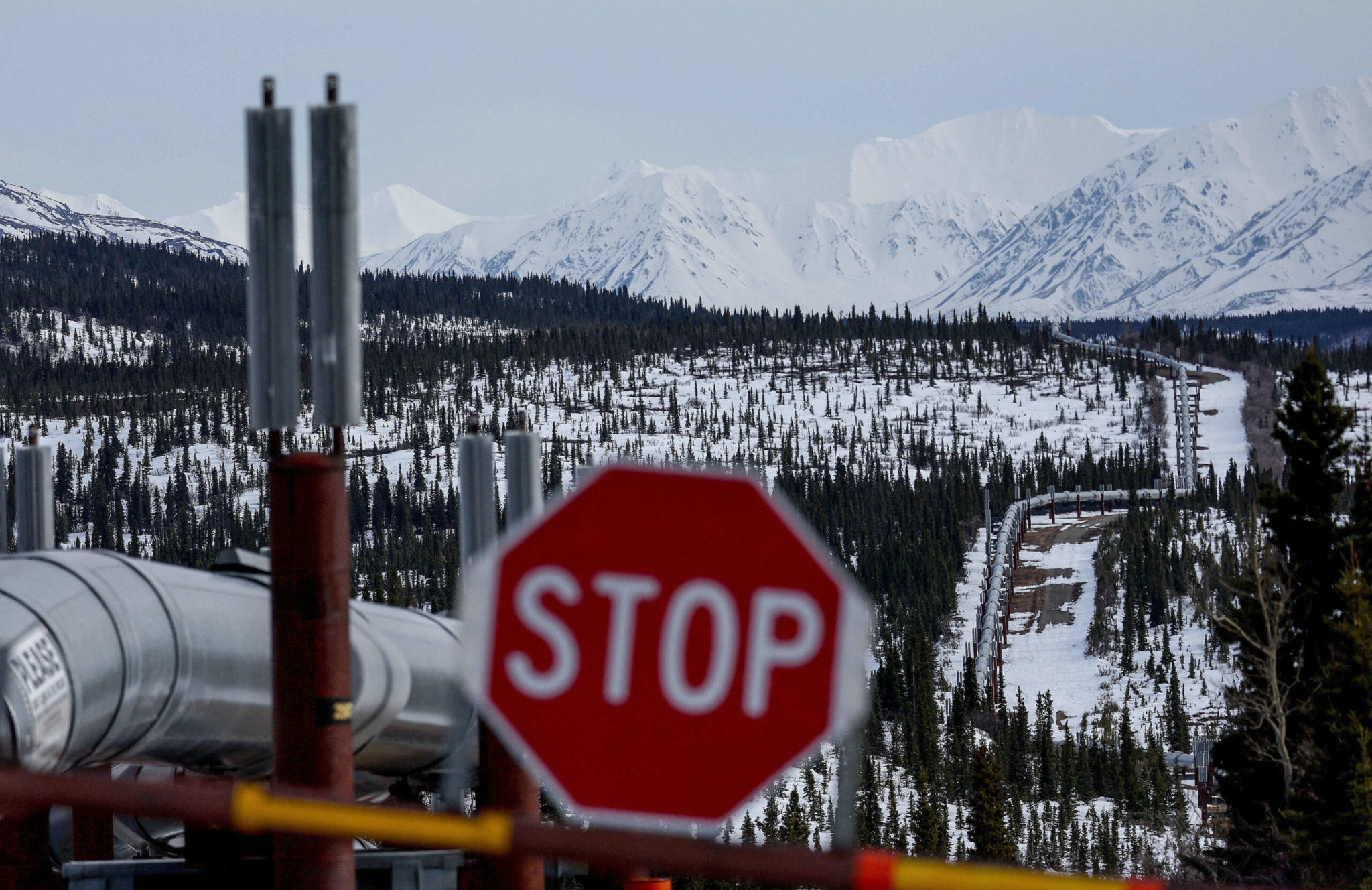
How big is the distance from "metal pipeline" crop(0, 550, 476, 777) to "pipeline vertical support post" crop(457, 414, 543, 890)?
88 cm

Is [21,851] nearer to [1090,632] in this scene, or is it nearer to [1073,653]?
[1090,632]

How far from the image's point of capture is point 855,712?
13.5 feet

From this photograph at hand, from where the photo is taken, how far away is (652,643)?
424 cm

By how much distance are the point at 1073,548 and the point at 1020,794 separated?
38429 mm

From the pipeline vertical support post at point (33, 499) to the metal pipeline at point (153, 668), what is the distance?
7.41 metres

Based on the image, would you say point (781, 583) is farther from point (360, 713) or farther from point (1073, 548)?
point (1073, 548)

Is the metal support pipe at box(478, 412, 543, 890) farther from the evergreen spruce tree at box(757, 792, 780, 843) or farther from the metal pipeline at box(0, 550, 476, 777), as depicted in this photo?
the evergreen spruce tree at box(757, 792, 780, 843)

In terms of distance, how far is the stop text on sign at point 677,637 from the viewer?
4.20 metres

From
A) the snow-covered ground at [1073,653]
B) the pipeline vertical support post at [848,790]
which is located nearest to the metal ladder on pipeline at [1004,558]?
the snow-covered ground at [1073,653]

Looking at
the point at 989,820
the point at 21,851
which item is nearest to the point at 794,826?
the point at 989,820

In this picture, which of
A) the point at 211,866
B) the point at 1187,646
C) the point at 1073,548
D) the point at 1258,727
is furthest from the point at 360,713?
the point at 1073,548

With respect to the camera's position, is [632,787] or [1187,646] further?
[1187,646]

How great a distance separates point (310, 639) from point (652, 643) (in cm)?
540

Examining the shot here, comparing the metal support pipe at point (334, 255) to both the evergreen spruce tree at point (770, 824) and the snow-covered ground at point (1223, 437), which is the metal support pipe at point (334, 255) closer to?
the evergreen spruce tree at point (770, 824)
